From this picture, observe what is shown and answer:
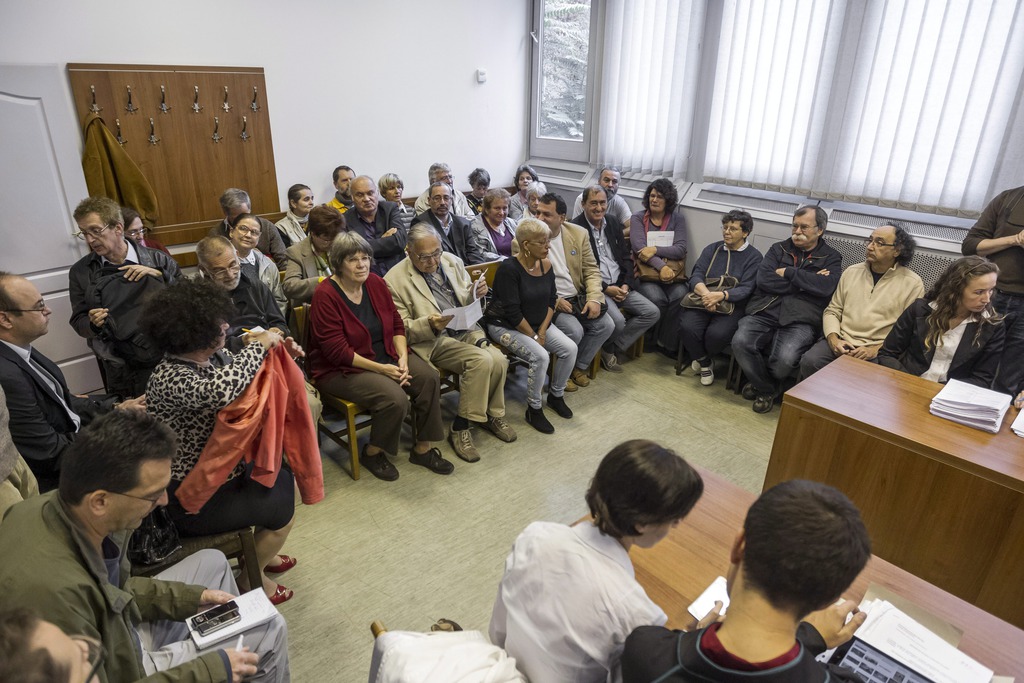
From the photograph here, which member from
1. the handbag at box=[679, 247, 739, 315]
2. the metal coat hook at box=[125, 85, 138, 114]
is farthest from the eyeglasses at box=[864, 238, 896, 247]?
the metal coat hook at box=[125, 85, 138, 114]

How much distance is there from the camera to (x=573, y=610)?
1.20 metres

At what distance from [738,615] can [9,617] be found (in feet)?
3.68

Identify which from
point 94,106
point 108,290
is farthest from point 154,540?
point 94,106

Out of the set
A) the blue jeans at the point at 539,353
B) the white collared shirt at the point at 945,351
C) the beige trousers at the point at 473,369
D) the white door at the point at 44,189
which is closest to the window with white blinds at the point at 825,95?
the white collared shirt at the point at 945,351

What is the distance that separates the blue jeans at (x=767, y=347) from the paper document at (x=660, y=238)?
0.93 metres

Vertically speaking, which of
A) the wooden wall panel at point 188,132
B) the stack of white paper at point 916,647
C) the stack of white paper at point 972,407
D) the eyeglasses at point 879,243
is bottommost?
the stack of white paper at point 916,647

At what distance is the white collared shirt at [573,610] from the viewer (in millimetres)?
1193

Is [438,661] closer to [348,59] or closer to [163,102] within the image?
[163,102]

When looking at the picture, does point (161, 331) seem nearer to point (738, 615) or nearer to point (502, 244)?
point (738, 615)

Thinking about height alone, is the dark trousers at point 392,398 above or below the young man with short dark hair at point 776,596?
below

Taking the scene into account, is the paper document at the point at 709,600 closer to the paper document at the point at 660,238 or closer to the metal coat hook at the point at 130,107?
the paper document at the point at 660,238

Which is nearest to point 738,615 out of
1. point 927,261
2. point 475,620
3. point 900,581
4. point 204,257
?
point 900,581

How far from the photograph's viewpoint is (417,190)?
17.8 feet

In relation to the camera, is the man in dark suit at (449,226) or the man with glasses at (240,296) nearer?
the man with glasses at (240,296)
